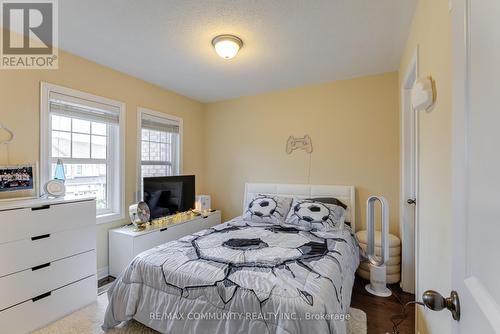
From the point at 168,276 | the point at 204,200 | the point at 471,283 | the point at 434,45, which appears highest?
the point at 434,45

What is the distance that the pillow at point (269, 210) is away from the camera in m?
3.02

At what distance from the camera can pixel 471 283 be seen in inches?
22.4

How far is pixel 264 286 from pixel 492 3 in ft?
5.03

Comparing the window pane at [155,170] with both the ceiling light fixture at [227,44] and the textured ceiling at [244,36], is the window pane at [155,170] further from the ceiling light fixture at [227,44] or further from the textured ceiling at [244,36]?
the ceiling light fixture at [227,44]

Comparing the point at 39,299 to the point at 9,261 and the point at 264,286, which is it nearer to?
the point at 9,261

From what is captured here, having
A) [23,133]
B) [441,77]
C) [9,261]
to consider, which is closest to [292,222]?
[441,77]

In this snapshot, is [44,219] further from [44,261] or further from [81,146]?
[81,146]

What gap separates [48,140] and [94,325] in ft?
5.85

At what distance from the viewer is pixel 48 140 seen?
2.38 meters

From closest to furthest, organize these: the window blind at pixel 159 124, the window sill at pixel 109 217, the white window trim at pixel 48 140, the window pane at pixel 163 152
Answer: the white window trim at pixel 48 140 → the window sill at pixel 109 217 → the window blind at pixel 159 124 → the window pane at pixel 163 152

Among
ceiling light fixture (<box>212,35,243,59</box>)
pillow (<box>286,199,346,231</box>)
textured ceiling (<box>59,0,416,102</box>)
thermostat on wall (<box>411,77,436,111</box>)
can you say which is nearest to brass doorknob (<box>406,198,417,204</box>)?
pillow (<box>286,199,346,231</box>)

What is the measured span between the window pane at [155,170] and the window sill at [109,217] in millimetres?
671

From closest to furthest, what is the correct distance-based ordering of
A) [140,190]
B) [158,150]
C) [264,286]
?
1. [264,286]
2. [140,190]
3. [158,150]
